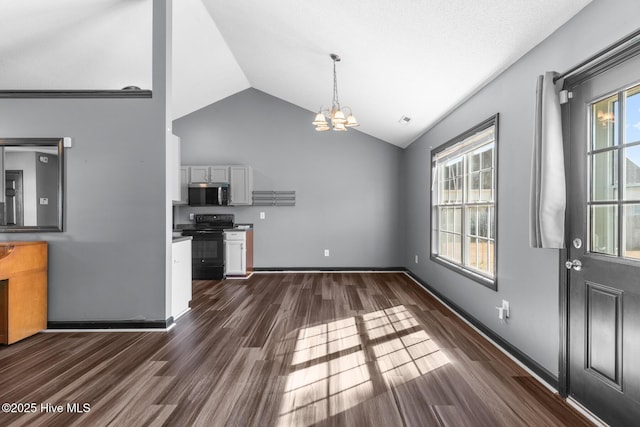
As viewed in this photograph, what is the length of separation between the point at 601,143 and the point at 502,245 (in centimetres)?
116

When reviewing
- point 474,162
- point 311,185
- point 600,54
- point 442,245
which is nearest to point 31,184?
point 311,185

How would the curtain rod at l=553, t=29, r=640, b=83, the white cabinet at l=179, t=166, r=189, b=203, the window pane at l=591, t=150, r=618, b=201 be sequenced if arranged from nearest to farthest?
the curtain rod at l=553, t=29, r=640, b=83, the window pane at l=591, t=150, r=618, b=201, the white cabinet at l=179, t=166, r=189, b=203

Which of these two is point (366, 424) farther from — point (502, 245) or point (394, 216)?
point (394, 216)

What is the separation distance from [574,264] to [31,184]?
453 centimetres

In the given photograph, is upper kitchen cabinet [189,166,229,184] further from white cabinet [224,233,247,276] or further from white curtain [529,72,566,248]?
white curtain [529,72,566,248]

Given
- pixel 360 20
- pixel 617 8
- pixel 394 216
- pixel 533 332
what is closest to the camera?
pixel 617 8

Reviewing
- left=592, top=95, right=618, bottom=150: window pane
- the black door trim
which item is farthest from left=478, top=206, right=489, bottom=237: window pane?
left=592, top=95, right=618, bottom=150: window pane

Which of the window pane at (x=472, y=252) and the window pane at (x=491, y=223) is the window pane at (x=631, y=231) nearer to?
the window pane at (x=491, y=223)

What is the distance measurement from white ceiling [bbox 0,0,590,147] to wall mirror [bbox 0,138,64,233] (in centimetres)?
112

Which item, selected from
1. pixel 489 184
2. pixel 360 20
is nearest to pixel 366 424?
pixel 489 184

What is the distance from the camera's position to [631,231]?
164 cm

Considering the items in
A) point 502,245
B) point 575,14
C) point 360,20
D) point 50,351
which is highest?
point 360,20

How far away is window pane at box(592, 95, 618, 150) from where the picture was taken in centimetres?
174

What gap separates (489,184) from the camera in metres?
3.19
